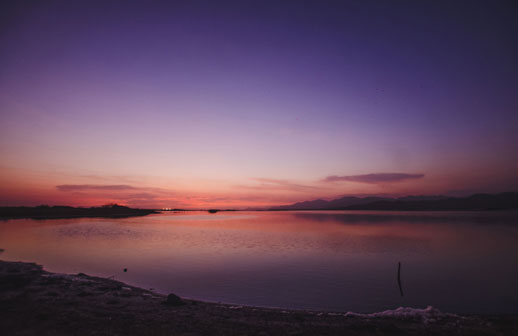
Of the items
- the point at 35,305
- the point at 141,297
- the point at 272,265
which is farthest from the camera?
the point at 272,265

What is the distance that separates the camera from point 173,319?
13.2 m

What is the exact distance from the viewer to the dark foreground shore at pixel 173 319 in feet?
38.7

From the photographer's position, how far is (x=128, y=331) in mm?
11430

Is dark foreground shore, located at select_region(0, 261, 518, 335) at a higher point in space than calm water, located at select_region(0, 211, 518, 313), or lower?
higher

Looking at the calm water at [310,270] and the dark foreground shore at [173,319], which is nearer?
the dark foreground shore at [173,319]

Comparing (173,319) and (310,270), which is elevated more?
(173,319)

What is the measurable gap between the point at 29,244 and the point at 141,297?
34.8m

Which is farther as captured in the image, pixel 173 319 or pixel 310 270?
pixel 310 270

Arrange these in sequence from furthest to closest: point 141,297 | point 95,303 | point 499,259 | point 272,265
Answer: point 499,259
point 272,265
point 141,297
point 95,303

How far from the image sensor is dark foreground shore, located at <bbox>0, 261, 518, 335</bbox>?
38.7ft

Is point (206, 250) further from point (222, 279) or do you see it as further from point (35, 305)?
point (35, 305)

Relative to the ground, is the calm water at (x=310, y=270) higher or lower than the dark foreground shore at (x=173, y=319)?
→ lower

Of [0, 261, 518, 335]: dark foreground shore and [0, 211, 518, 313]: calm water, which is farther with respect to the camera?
[0, 211, 518, 313]: calm water

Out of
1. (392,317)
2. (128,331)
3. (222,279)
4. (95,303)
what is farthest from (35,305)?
(392,317)
